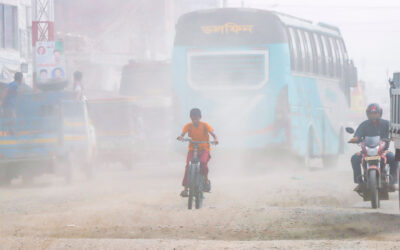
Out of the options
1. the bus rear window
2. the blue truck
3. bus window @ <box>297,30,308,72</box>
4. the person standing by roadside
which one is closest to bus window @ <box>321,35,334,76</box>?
bus window @ <box>297,30,308,72</box>

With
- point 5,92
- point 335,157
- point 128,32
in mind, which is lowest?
point 335,157

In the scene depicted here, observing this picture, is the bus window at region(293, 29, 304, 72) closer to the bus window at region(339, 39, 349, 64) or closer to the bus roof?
the bus roof

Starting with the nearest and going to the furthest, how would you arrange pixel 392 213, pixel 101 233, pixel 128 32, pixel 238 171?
pixel 101 233 → pixel 392 213 → pixel 238 171 → pixel 128 32

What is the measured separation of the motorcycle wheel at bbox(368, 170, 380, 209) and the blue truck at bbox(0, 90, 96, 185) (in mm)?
9541

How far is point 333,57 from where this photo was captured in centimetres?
2688

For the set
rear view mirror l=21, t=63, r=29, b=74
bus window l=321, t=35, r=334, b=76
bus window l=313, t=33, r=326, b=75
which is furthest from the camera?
rear view mirror l=21, t=63, r=29, b=74

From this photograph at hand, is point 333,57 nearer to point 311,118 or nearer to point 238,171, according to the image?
point 311,118

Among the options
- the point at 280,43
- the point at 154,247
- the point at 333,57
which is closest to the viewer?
the point at 154,247

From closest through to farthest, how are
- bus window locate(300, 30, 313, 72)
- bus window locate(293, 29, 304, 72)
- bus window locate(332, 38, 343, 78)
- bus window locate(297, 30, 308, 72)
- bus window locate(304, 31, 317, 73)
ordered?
1. bus window locate(293, 29, 304, 72)
2. bus window locate(297, 30, 308, 72)
3. bus window locate(300, 30, 313, 72)
4. bus window locate(304, 31, 317, 73)
5. bus window locate(332, 38, 343, 78)

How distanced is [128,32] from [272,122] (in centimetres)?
5641

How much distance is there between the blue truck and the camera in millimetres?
20141

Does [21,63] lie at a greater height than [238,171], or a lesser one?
greater

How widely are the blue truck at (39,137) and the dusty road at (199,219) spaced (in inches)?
43.4

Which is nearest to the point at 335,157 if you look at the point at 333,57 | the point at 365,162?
the point at 333,57
